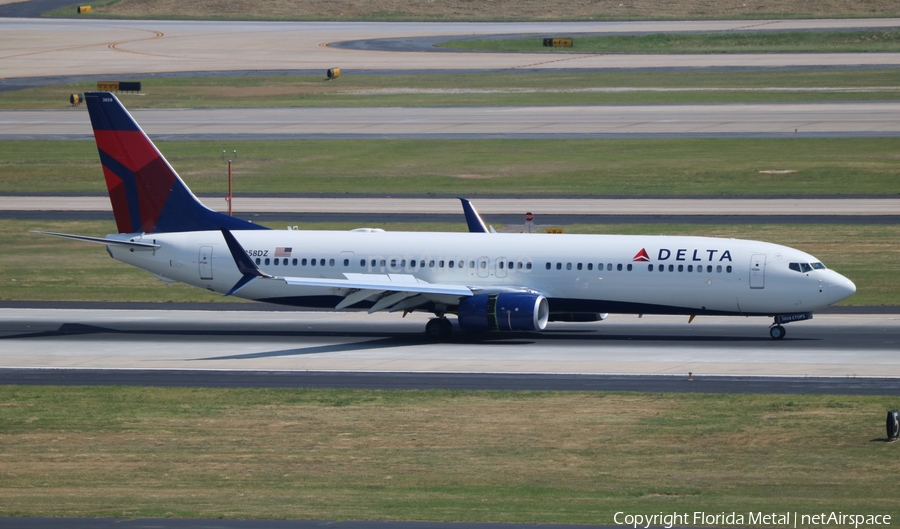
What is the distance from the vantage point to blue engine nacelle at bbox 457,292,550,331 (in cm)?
4966

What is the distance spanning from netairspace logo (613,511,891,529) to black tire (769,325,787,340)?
23.8 metres

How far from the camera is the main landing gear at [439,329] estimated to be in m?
52.3

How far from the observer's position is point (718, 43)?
541ft

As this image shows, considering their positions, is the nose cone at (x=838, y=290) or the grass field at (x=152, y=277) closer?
the nose cone at (x=838, y=290)

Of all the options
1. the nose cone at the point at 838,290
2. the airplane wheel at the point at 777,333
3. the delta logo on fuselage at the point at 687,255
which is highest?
the delta logo on fuselage at the point at 687,255

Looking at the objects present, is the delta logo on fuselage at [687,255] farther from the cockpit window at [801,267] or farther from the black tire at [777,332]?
the black tire at [777,332]

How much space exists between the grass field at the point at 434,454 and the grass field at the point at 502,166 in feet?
157

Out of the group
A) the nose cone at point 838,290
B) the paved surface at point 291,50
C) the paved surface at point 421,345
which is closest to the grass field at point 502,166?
the paved surface at point 421,345

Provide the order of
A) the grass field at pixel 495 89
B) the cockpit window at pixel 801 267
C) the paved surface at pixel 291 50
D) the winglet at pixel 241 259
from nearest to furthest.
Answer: the winglet at pixel 241 259 < the cockpit window at pixel 801 267 < the grass field at pixel 495 89 < the paved surface at pixel 291 50

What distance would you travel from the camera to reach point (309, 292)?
53375mm

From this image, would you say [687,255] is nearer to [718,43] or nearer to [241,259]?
[241,259]

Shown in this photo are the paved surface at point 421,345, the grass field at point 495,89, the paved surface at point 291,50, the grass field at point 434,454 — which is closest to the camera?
the grass field at point 434,454

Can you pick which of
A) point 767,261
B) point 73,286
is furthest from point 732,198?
point 73,286

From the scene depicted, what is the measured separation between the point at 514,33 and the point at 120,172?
13082cm
